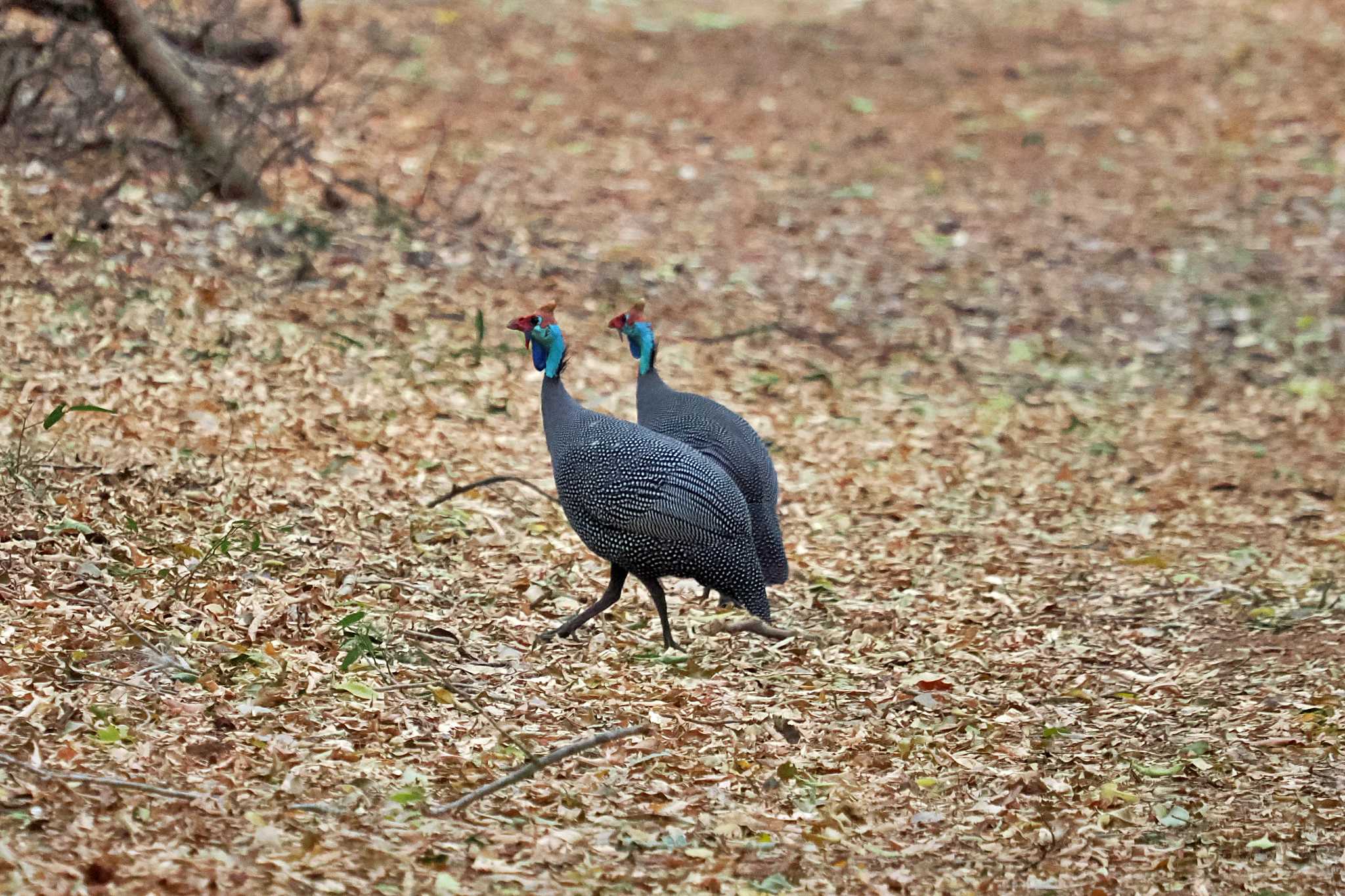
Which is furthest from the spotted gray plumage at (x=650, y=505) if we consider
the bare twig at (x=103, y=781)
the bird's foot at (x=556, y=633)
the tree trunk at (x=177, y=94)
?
the tree trunk at (x=177, y=94)

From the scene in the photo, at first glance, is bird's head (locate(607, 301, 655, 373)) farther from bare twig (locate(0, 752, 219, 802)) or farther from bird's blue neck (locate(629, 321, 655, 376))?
bare twig (locate(0, 752, 219, 802))

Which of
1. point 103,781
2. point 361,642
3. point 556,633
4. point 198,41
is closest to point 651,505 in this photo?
point 556,633

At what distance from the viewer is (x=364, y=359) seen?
755cm

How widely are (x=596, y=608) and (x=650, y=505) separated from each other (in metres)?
0.51

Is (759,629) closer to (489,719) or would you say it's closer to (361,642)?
(489,719)

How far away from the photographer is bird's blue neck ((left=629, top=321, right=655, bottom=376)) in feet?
18.7

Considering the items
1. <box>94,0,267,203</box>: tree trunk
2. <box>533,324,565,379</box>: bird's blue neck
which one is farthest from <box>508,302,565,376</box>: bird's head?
<box>94,0,267,203</box>: tree trunk

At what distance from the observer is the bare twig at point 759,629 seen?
5484 mm

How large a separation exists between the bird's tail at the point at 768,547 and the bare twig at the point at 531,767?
1.11 meters

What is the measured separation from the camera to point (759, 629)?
5.49 m

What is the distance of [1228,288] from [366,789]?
24.6 feet

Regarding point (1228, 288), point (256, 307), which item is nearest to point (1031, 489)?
point (1228, 288)

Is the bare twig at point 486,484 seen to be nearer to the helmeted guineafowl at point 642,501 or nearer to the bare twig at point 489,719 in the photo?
the helmeted guineafowl at point 642,501

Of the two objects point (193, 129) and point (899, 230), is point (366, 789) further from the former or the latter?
point (899, 230)
